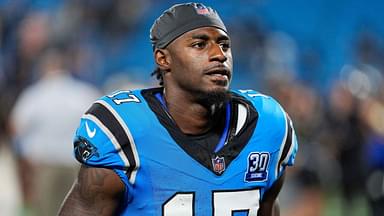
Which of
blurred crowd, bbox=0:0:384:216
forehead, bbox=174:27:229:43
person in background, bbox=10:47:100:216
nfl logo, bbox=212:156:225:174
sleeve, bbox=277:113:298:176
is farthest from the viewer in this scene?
blurred crowd, bbox=0:0:384:216

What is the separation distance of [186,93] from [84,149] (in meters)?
0.50

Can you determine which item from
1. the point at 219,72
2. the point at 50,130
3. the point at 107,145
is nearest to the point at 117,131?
the point at 107,145

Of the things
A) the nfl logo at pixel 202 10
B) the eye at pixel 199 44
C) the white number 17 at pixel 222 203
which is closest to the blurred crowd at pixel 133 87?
the nfl logo at pixel 202 10

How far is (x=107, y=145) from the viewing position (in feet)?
14.2

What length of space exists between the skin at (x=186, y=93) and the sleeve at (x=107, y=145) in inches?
1.5

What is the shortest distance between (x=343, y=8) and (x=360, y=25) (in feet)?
1.38

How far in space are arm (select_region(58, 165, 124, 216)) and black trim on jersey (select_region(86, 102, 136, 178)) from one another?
0.08m

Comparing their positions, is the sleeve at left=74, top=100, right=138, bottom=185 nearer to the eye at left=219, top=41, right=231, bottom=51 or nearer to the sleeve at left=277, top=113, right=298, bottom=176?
the eye at left=219, top=41, right=231, bottom=51

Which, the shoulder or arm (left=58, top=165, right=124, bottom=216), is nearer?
arm (left=58, top=165, right=124, bottom=216)

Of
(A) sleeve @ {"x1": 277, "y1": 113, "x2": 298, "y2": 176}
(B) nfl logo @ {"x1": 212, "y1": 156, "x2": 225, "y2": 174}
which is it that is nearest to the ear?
(B) nfl logo @ {"x1": 212, "y1": 156, "x2": 225, "y2": 174}

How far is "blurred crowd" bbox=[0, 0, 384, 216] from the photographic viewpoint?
8031 mm

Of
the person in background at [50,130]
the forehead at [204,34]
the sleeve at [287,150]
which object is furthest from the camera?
the person in background at [50,130]

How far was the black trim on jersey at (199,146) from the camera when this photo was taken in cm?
444

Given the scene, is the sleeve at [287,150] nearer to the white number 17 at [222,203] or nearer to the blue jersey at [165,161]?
the blue jersey at [165,161]
